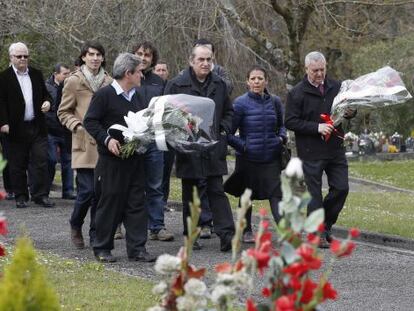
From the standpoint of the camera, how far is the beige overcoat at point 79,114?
11.2 meters

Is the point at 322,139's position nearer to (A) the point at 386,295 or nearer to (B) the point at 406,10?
(A) the point at 386,295

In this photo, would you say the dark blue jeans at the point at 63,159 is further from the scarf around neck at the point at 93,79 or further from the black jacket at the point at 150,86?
the scarf around neck at the point at 93,79

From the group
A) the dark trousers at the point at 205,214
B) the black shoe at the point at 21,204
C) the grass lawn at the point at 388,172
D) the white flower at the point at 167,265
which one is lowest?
the grass lawn at the point at 388,172

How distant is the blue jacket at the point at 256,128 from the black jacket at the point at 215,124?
0.43 metres

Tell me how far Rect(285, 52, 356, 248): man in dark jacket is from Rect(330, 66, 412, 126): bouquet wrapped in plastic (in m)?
0.20

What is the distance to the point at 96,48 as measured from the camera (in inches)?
440

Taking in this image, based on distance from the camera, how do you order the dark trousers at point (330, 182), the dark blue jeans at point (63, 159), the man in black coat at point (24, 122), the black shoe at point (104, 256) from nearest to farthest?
the black shoe at point (104, 256) < the dark trousers at point (330, 182) < the man in black coat at point (24, 122) < the dark blue jeans at point (63, 159)

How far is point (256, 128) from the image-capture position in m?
11.6

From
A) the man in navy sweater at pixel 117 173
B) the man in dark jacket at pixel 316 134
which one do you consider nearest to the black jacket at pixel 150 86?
the man in navy sweater at pixel 117 173

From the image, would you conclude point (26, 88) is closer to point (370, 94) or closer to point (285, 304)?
point (370, 94)

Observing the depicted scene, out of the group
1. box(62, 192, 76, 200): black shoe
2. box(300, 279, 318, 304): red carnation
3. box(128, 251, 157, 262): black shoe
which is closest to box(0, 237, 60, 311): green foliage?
box(300, 279, 318, 304): red carnation

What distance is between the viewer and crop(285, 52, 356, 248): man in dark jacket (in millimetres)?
11562

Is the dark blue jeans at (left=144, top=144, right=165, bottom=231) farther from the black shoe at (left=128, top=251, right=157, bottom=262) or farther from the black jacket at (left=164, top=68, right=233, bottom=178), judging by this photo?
the black shoe at (left=128, top=251, right=157, bottom=262)

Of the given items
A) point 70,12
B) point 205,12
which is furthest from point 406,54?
point 70,12
